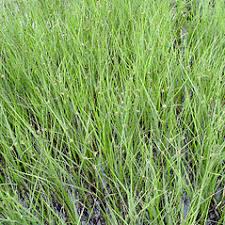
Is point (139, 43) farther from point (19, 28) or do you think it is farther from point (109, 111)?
point (19, 28)

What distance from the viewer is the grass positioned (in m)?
0.85

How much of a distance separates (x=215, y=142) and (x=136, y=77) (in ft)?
0.96

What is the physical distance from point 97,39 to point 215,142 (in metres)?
0.55

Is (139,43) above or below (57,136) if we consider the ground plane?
above

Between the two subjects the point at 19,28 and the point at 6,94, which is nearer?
the point at 6,94

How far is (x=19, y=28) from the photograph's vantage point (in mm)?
1292

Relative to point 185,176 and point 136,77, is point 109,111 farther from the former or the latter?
point 185,176

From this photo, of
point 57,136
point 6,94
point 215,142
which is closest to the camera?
point 215,142

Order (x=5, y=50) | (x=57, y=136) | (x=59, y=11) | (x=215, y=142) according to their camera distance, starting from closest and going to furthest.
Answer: (x=215, y=142) → (x=57, y=136) → (x=5, y=50) → (x=59, y=11)

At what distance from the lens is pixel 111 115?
102cm

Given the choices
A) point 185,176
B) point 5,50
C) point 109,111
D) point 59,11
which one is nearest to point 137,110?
point 109,111

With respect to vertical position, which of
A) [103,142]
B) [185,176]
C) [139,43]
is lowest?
[185,176]

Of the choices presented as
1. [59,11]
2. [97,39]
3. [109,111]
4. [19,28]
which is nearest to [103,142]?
[109,111]

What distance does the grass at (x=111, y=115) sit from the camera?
0.85 metres
